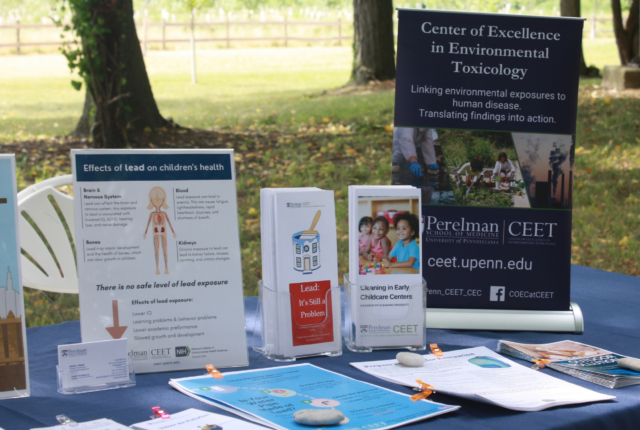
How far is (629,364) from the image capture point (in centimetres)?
143

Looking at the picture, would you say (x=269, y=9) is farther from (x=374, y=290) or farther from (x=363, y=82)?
(x=374, y=290)

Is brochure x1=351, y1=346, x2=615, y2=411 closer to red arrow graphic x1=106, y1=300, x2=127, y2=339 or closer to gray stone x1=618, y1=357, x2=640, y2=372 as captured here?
gray stone x1=618, y1=357, x2=640, y2=372

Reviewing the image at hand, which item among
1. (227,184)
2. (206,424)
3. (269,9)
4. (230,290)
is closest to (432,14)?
(227,184)

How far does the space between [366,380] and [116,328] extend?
603 millimetres

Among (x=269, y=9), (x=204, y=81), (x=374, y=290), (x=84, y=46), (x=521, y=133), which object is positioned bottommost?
(x=374, y=290)

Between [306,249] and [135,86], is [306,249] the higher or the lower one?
the lower one

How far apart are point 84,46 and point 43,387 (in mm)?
4523

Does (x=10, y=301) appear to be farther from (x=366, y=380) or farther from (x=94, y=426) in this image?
(x=366, y=380)

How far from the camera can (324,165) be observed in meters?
6.30

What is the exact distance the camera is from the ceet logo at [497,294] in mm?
1981

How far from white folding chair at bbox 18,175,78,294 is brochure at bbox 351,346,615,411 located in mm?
1375

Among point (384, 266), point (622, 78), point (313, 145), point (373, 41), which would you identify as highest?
point (373, 41)

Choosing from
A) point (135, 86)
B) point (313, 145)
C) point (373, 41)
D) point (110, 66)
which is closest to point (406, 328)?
point (110, 66)

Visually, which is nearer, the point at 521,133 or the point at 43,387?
the point at 43,387
